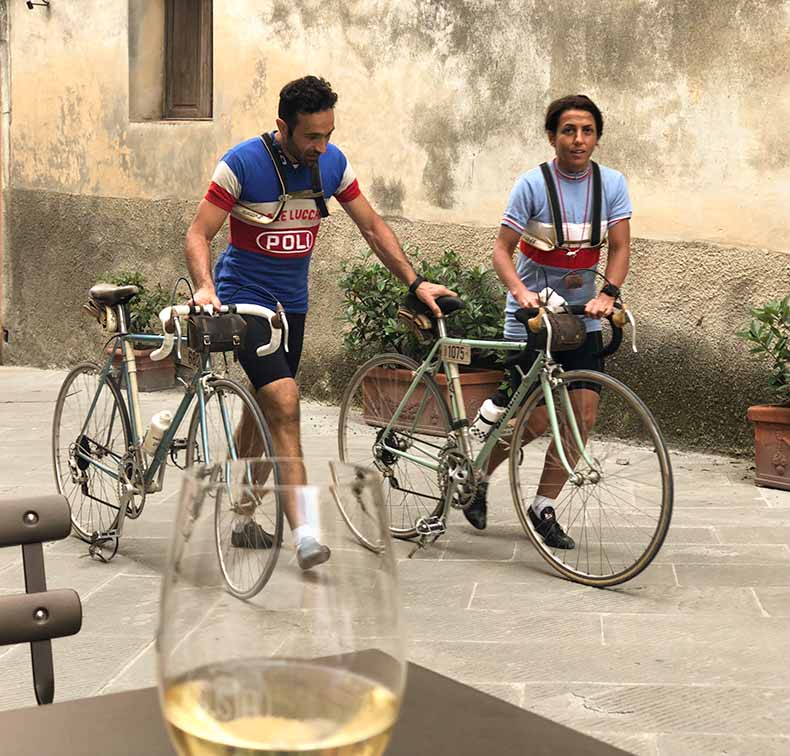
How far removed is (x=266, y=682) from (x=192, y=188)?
388 inches

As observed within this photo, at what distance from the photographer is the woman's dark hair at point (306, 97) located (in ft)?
15.5

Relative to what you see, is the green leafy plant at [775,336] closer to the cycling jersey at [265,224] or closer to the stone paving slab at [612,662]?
the cycling jersey at [265,224]

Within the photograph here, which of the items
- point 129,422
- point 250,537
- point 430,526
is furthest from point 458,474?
point 250,537

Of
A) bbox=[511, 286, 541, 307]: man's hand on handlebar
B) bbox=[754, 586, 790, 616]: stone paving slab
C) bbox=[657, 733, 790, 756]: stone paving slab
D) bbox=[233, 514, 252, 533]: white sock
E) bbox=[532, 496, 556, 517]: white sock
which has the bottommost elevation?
bbox=[754, 586, 790, 616]: stone paving slab

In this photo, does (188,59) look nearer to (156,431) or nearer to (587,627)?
(156,431)

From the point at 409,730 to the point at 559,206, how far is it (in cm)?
418

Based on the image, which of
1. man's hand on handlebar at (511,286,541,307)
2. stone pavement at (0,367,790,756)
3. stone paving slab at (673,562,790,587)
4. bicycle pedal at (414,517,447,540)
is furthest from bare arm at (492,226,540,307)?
stone paving slab at (673,562,790,587)

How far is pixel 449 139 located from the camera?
8.77 metres

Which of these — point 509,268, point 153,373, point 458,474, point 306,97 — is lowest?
point 153,373

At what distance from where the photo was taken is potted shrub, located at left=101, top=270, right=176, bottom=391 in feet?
33.8

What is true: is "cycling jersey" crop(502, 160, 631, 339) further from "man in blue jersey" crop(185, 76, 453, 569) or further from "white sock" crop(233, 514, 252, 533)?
"white sock" crop(233, 514, 252, 533)

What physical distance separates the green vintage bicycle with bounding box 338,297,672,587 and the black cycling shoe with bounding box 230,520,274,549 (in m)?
3.84

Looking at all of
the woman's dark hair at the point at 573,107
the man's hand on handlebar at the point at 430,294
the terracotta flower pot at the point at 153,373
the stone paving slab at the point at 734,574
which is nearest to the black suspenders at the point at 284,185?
the man's hand on handlebar at the point at 430,294

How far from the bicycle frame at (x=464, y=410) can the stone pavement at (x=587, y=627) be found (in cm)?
39
